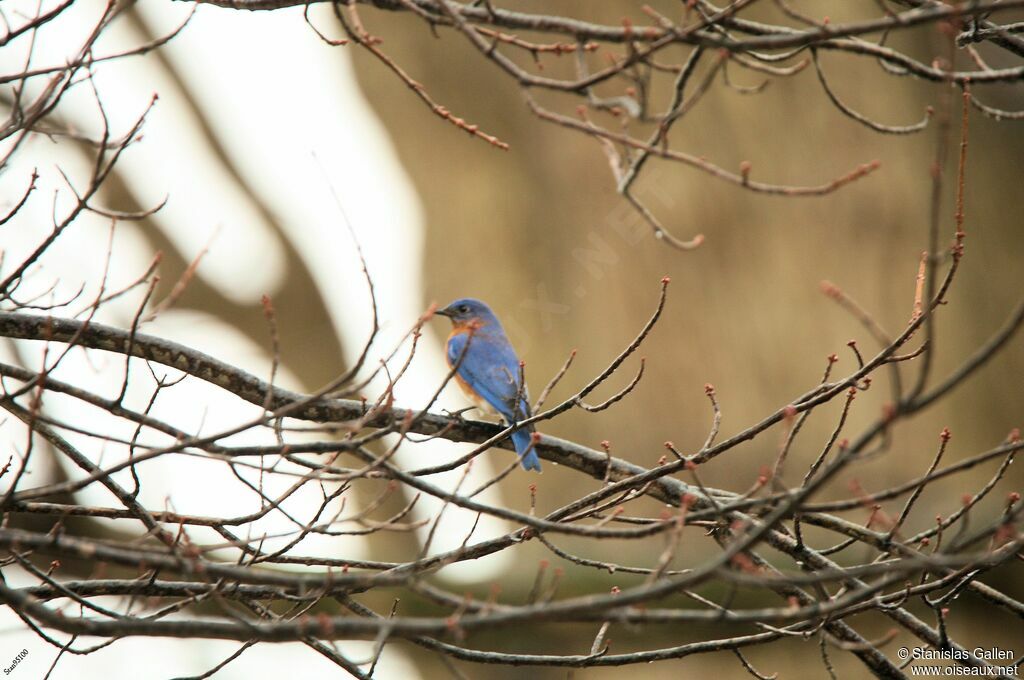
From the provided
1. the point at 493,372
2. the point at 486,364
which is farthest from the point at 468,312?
the point at 493,372

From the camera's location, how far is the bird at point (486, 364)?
6.02m

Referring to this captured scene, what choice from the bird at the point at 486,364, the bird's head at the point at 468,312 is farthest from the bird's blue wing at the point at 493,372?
the bird's head at the point at 468,312

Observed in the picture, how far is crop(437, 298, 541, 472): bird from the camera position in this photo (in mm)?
6023

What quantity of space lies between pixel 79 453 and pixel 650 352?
645 cm

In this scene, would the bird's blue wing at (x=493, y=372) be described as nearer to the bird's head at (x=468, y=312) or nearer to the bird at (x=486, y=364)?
the bird at (x=486, y=364)

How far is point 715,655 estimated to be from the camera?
8.59 m

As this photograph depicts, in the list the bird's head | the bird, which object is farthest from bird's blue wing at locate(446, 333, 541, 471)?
the bird's head

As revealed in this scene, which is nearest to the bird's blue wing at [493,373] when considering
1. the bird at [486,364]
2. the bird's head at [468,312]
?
the bird at [486,364]

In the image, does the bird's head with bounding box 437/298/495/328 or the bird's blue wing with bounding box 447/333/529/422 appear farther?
the bird's head with bounding box 437/298/495/328

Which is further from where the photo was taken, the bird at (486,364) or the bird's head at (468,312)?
the bird's head at (468,312)

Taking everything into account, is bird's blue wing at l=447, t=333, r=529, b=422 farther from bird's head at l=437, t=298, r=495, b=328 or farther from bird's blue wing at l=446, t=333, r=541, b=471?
bird's head at l=437, t=298, r=495, b=328

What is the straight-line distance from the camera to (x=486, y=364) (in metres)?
6.37

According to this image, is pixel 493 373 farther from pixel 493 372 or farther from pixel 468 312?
pixel 468 312

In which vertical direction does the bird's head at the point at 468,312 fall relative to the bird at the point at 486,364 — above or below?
above
